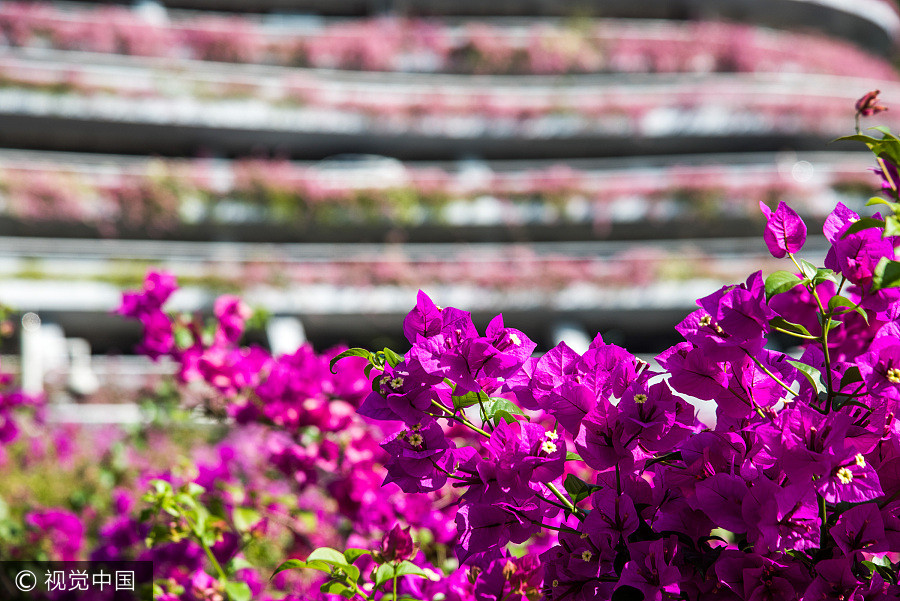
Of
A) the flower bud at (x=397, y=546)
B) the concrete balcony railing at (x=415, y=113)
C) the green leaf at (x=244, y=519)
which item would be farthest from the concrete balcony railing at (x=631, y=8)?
the flower bud at (x=397, y=546)

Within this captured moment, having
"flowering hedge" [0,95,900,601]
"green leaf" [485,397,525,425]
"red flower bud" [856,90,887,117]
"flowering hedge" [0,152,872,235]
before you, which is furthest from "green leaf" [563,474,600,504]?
"flowering hedge" [0,152,872,235]

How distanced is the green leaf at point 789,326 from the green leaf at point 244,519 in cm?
144

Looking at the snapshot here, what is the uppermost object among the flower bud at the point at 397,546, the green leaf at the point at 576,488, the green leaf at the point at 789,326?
the green leaf at the point at 789,326

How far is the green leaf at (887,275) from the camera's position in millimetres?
1021

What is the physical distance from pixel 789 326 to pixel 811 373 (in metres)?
0.24

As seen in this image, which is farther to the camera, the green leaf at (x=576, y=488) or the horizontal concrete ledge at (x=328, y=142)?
the horizontal concrete ledge at (x=328, y=142)

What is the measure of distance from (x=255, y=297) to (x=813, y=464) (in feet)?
39.6

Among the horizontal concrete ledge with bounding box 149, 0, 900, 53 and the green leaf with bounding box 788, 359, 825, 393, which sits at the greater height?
the horizontal concrete ledge with bounding box 149, 0, 900, 53

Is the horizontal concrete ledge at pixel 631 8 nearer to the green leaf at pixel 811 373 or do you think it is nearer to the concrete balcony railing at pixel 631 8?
the concrete balcony railing at pixel 631 8

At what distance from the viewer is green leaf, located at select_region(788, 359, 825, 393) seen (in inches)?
47.2

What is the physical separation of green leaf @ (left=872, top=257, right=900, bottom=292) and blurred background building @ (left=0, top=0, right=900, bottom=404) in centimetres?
1150

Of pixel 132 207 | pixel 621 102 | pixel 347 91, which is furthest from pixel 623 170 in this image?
pixel 132 207

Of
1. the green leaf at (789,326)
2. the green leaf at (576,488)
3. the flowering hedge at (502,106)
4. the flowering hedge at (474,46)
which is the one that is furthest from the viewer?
the flowering hedge at (474,46)

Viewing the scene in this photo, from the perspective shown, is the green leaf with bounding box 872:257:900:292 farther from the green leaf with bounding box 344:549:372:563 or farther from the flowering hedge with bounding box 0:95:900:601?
the green leaf with bounding box 344:549:372:563
